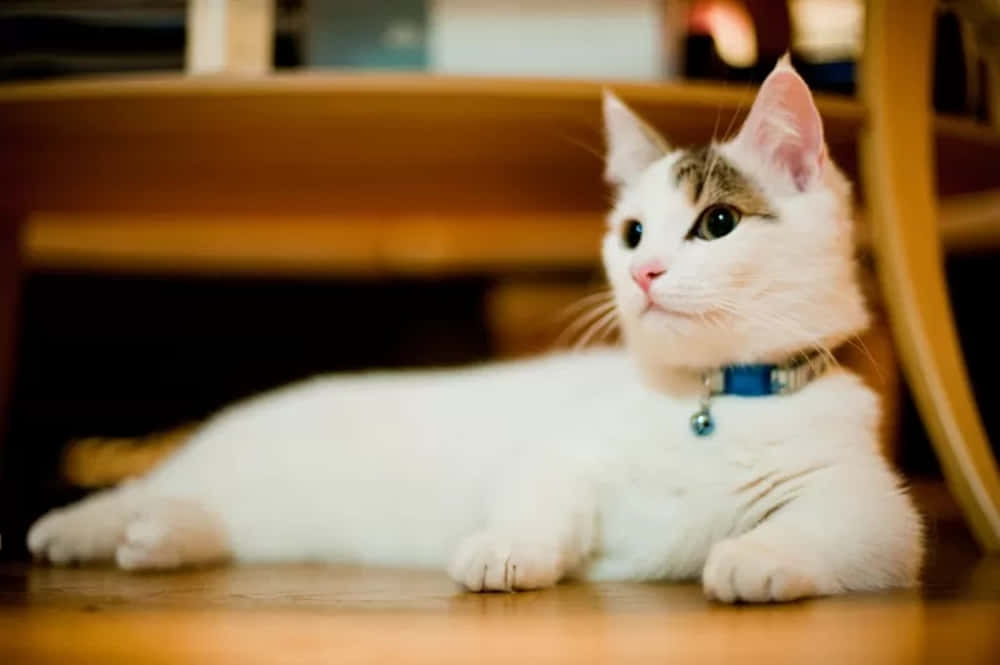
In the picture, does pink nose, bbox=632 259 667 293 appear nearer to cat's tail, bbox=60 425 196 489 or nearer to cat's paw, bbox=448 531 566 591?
A: cat's paw, bbox=448 531 566 591

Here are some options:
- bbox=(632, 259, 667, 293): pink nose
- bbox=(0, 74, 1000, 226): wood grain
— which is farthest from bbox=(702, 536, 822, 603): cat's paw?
bbox=(0, 74, 1000, 226): wood grain

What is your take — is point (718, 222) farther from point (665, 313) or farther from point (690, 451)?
point (690, 451)

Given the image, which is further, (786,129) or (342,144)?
(342,144)

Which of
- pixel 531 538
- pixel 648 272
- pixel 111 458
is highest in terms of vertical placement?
pixel 648 272

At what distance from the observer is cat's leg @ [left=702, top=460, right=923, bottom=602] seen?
91cm

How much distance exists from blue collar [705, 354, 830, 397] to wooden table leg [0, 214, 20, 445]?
126cm

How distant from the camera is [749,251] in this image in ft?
3.39

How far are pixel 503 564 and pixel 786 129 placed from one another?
567mm

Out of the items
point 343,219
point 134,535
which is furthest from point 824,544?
point 343,219

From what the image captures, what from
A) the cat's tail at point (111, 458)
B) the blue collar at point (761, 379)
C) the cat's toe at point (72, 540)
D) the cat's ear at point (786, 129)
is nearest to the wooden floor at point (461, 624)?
the cat's toe at point (72, 540)

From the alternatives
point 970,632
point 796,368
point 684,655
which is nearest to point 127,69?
point 796,368

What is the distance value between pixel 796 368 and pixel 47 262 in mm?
2033

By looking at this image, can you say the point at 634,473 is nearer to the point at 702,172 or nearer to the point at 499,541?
the point at 499,541

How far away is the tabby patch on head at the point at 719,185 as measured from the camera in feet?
3.49
